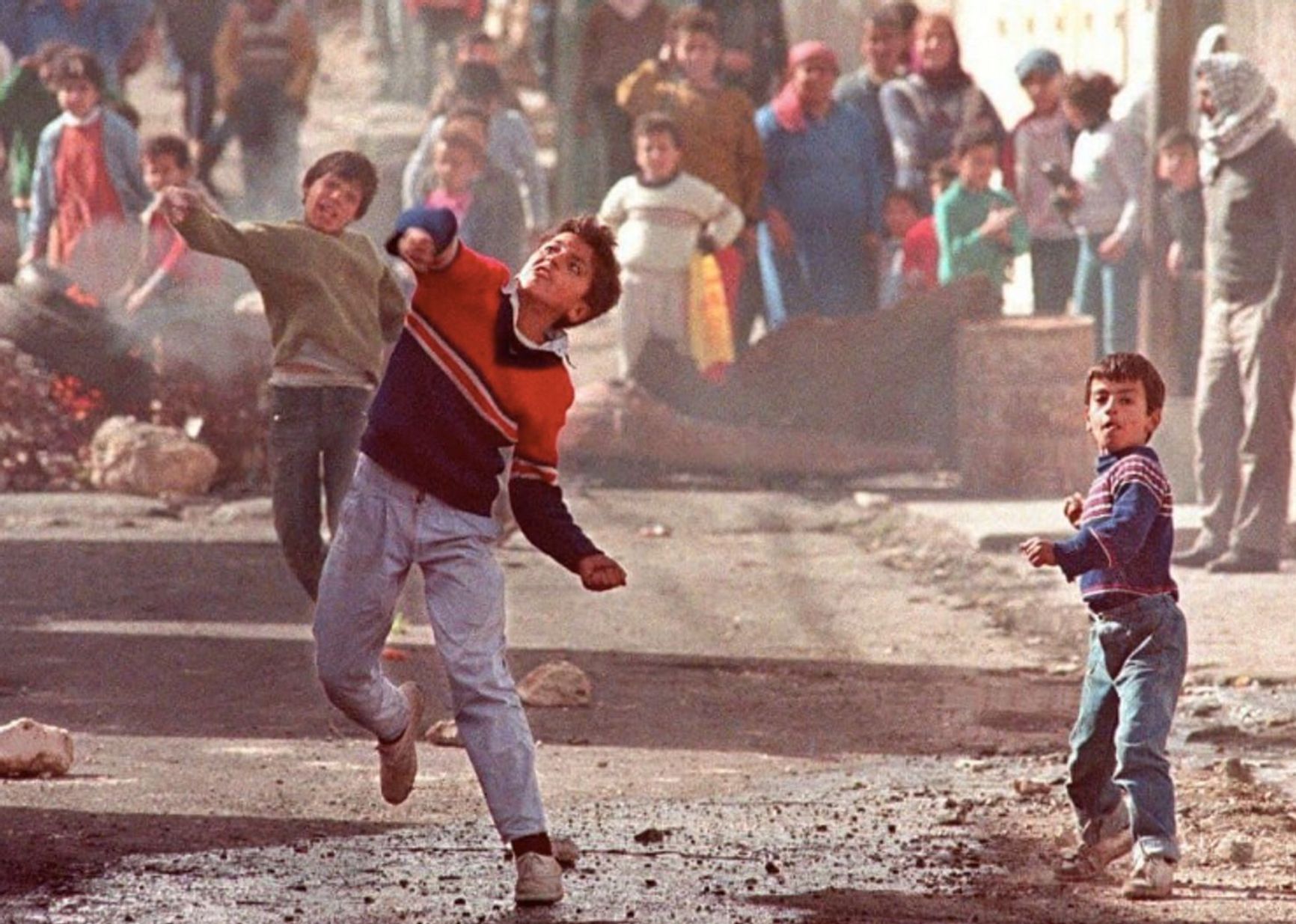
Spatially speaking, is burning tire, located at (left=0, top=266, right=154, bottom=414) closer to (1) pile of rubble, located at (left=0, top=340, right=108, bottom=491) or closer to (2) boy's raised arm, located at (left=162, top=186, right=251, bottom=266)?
(1) pile of rubble, located at (left=0, top=340, right=108, bottom=491)

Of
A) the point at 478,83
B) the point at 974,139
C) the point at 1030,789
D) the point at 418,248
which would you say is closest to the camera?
the point at 418,248

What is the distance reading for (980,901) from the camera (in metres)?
6.77

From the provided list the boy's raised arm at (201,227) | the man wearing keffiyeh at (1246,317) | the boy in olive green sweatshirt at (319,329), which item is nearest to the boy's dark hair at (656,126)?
the man wearing keffiyeh at (1246,317)

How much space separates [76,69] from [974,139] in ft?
15.0

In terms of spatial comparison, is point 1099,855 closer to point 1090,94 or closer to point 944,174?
point 1090,94

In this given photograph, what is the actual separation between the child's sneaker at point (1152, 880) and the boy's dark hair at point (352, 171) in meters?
3.82

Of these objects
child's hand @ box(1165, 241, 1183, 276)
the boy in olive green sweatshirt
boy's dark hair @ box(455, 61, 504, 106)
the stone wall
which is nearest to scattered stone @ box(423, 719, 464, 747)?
the boy in olive green sweatshirt

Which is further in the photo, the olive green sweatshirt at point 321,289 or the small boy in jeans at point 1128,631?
the olive green sweatshirt at point 321,289

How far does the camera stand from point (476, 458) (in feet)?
22.7

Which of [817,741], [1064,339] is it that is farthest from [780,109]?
[817,741]

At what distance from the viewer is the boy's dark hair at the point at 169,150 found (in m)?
15.9

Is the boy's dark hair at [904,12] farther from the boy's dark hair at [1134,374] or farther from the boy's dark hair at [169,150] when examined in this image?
the boy's dark hair at [1134,374]

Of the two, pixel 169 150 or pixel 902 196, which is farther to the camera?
pixel 902 196

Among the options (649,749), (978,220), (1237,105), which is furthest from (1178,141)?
(649,749)
